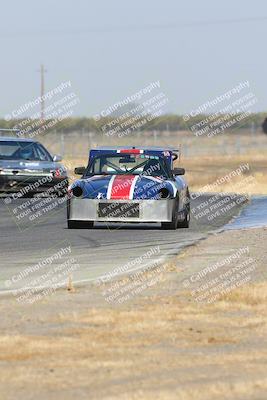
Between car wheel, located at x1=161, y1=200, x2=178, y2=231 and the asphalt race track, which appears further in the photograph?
car wheel, located at x1=161, y1=200, x2=178, y2=231

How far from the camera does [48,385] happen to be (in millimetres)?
8359

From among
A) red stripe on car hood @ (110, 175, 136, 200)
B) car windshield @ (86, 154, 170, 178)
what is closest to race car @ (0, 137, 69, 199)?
car windshield @ (86, 154, 170, 178)

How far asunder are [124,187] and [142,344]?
12127mm

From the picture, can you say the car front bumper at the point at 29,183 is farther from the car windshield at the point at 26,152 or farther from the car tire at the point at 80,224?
the car tire at the point at 80,224

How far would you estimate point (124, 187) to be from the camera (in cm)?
2212

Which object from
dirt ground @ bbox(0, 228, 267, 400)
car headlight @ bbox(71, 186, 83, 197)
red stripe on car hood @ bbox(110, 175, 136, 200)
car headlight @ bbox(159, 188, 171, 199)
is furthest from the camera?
car headlight @ bbox(159, 188, 171, 199)

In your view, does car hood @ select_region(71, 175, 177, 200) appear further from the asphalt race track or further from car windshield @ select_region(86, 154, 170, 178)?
the asphalt race track

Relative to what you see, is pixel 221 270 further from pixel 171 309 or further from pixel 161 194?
pixel 161 194

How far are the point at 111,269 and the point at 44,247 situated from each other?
11.5 feet

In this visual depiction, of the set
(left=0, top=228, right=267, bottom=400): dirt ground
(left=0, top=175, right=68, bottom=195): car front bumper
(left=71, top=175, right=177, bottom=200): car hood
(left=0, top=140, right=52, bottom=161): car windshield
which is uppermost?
(left=0, top=228, right=267, bottom=400): dirt ground

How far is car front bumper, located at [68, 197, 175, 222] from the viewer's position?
72.3 ft

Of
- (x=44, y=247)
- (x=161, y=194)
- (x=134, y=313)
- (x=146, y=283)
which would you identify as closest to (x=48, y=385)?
(x=134, y=313)

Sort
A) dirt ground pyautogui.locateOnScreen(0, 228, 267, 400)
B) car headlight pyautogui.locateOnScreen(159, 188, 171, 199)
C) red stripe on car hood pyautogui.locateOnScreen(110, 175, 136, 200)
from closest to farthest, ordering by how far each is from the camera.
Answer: dirt ground pyautogui.locateOnScreen(0, 228, 267, 400), red stripe on car hood pyautogui.locateOnScreen(110, 175, 136, 200), car headlight pyautogui.locateOnScreen(159, 188, 171, 199)

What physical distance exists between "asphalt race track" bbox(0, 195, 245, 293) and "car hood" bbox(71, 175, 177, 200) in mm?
602
